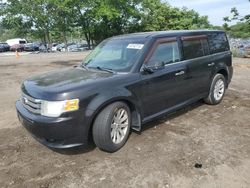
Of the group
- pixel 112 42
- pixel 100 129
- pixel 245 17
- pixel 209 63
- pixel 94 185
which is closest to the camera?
pixel 94 185

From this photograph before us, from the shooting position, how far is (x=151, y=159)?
3959 millimetres

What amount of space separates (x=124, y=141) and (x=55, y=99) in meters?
1.35

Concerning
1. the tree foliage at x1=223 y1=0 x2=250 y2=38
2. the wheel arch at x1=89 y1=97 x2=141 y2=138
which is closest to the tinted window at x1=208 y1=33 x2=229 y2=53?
the wheel arch at x1=89 y1=97 x2=141 y2=138

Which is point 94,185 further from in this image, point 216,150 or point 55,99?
point 216,150

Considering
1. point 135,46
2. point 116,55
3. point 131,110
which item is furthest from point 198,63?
point 131,110

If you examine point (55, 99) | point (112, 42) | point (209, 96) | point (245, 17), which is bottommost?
point (209, 96)

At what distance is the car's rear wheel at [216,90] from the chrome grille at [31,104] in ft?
13.1

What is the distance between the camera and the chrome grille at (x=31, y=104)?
380 centimetres

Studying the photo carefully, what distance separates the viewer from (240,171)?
3611mm

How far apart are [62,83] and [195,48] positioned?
3.02 m

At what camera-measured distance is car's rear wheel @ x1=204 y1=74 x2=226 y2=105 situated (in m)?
6.28

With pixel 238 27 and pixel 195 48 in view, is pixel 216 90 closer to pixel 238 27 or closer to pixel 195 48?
pixel 195 48

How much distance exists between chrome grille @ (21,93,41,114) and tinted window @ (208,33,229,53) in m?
4.07

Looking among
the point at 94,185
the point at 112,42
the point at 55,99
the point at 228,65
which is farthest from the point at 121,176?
the point at 228,65
